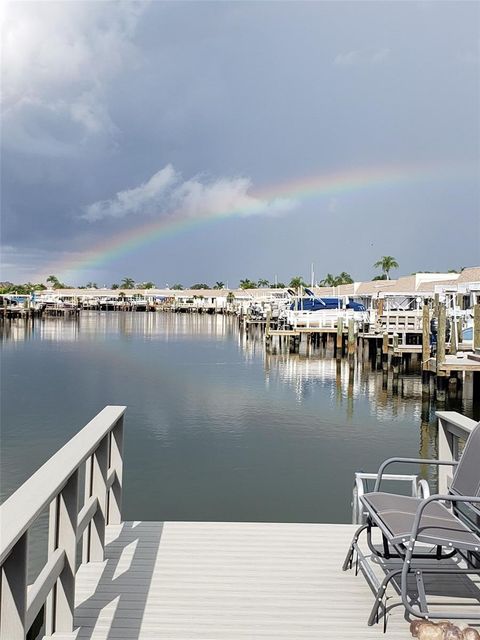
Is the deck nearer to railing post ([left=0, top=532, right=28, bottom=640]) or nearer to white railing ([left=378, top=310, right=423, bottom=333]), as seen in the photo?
railing post ([left=0, top=532, right=28, bottom=640])

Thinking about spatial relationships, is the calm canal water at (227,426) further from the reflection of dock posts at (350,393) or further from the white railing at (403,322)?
the white railing at (403,322)

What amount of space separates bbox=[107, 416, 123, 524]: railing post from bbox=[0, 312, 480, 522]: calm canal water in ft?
15.8

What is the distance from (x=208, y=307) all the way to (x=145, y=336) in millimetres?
72867

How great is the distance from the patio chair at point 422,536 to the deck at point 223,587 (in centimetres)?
17

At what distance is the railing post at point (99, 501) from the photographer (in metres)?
4.23

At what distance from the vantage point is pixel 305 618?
3553mm

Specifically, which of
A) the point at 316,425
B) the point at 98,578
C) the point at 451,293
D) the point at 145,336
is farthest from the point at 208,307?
the point at 98,578

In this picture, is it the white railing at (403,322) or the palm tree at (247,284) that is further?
the palm tree at (247,284)

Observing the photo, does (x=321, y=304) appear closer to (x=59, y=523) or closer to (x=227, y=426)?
(x=227, y=426)

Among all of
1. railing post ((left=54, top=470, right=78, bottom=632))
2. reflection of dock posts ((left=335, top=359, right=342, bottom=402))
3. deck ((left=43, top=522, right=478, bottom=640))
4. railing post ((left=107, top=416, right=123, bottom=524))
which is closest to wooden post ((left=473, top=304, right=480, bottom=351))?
reflection of dock posts ((left=335, top=359, right=342, bottom=402))

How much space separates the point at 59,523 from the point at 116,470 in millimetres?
1748

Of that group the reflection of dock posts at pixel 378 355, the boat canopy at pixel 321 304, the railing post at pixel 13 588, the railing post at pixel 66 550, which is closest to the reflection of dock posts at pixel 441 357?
the reflection of dock posts at pixel 378 355

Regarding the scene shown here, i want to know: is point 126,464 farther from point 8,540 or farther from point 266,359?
point 266,359

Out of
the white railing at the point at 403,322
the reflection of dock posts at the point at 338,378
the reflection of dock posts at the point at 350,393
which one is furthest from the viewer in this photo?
the white railing at the point at 403,322
